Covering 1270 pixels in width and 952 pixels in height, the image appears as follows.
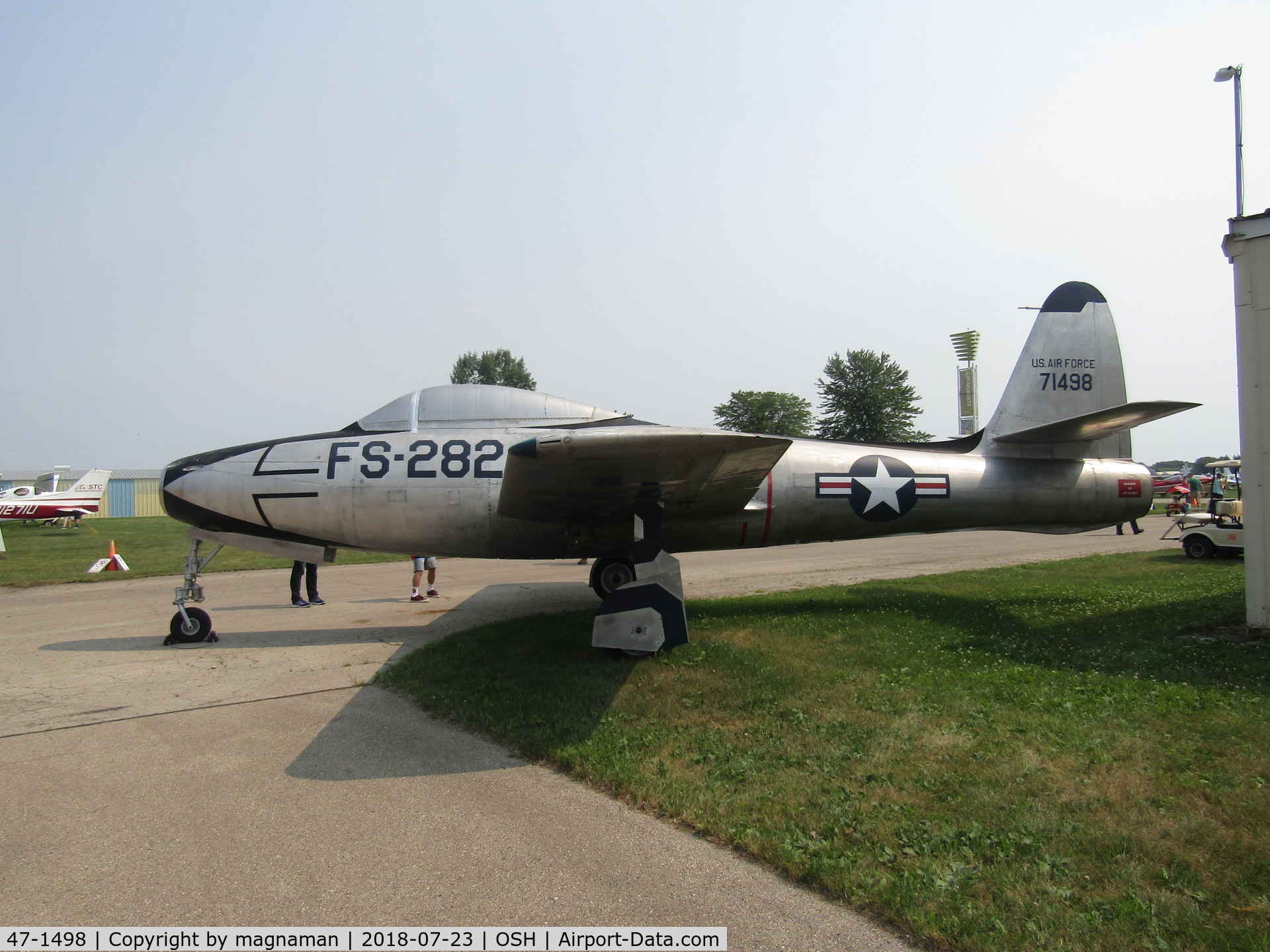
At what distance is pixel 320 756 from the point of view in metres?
4.76

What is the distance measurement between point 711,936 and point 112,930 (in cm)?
245

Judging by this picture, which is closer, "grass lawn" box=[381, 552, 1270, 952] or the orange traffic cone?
"grass lawn" box=[381, 552, 1270, 952]

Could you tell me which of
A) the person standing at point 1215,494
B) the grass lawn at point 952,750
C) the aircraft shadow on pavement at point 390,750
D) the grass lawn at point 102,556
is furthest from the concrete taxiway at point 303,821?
the person standing at point 1215,494

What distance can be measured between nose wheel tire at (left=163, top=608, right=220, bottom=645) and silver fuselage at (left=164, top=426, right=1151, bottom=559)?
1.13 metres

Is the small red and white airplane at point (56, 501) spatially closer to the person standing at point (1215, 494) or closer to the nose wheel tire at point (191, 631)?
the nose wheel tire at point (191, 631)

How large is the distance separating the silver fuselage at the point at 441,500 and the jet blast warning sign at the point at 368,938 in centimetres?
550

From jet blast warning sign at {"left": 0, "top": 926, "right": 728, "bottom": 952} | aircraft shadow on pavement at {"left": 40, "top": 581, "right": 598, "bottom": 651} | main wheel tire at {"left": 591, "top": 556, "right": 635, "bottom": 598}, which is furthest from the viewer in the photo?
main wheel tire at {"left": 591, "top": 556, "right": 635, "bottom": 598}

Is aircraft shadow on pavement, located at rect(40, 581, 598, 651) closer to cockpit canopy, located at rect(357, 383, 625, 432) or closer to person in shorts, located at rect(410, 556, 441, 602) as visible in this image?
person in shorts, located at rect(410, 556, 441, 602)

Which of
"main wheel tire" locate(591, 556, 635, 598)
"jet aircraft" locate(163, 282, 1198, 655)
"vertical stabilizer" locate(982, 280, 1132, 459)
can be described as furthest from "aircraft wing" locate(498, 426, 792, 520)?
"vertical stabilizer" locate(982, 280, 1132, 459)

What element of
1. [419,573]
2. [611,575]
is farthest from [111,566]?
[611,575]

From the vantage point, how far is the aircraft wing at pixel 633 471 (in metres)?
5.34

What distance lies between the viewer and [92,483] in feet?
132

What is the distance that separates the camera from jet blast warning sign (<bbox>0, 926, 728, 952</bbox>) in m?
2.78

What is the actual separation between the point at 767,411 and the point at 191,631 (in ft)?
180
